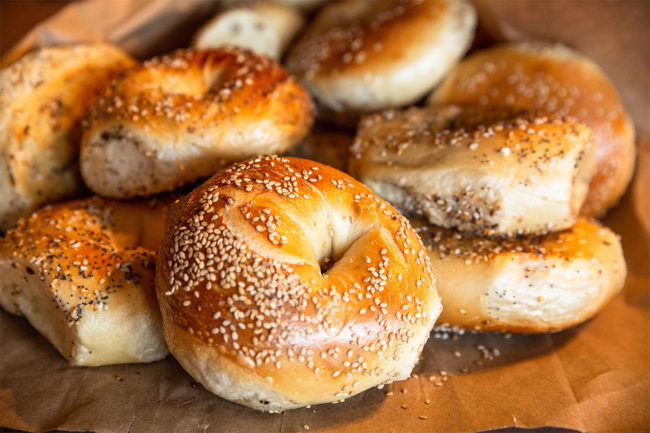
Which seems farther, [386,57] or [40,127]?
[386,57]

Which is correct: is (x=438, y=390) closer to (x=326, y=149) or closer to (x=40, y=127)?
(x=326, y=149)

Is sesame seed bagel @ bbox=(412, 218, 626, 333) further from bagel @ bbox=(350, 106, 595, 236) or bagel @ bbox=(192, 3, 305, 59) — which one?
bagel @ bbox=(192, 3, 305, 59)

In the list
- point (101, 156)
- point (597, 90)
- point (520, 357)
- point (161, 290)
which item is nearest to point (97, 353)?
point (161, 290)

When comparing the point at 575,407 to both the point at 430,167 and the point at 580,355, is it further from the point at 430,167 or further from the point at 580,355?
the point at 430,167

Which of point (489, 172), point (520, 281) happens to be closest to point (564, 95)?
point (489, 172)

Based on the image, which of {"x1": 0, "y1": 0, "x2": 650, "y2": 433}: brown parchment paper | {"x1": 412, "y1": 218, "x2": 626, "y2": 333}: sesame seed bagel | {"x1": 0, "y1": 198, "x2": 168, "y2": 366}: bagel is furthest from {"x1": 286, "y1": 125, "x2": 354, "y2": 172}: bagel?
{"x1": 0, "y1": 0, "x2": 650, "y2": 433}: brown parchment paper

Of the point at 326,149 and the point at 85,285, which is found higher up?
the point at 85,285
